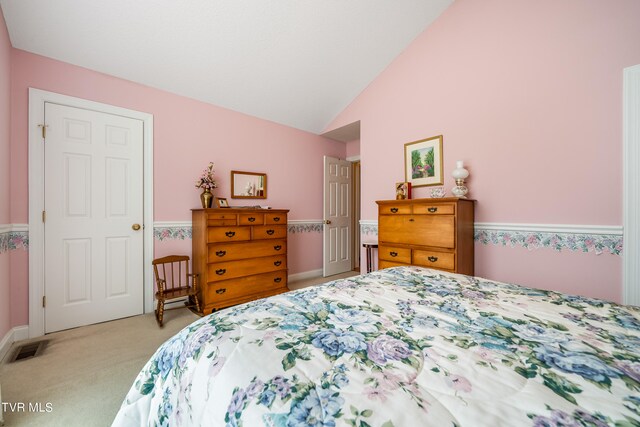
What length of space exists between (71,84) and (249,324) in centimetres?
312

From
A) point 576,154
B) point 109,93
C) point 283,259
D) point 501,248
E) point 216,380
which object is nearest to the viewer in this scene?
point 216,380

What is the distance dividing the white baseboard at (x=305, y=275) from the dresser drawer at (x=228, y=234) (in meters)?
1.34

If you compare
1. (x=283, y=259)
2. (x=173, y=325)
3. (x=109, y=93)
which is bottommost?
(x=173, y=325)

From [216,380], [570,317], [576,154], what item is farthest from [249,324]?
[576,154]

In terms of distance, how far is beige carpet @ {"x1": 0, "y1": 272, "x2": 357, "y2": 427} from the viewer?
1.43m

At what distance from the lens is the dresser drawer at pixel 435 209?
7.64 ft

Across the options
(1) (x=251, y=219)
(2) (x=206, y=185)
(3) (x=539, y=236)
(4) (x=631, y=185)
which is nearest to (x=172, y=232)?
(2) (x=206, y=185)

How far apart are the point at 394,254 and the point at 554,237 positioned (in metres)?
1.34

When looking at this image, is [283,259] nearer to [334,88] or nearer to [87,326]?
[87,326]

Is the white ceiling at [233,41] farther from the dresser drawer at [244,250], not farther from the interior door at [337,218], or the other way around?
the dresser drawer at [244,250]

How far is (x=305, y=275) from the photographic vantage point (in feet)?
14.0

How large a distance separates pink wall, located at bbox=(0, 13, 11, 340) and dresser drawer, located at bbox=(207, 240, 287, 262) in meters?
1.53

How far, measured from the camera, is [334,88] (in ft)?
11.7

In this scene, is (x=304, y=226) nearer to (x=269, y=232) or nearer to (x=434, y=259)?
(x=269, y=232)
